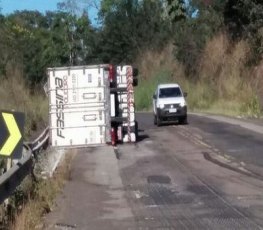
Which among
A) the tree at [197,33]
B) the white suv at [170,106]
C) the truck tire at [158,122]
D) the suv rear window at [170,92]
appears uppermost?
the tree at [197,33]

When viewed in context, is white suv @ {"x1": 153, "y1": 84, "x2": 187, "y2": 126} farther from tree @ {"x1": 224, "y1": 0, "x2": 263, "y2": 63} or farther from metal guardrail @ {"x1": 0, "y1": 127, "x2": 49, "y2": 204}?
metal guardrail @ {"x1": 0, "y1": 127, "x2": 49, "y2": 204}

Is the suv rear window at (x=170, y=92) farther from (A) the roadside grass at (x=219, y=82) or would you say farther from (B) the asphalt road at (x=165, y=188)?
(B) the asphalt road at (x=165, y=188)

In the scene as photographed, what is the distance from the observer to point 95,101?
2694cm

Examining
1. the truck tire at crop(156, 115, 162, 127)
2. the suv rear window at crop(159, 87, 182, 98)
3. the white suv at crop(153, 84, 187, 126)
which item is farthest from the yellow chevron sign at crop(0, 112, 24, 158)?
the suv rear window at crop(159, 87, 182, 98)

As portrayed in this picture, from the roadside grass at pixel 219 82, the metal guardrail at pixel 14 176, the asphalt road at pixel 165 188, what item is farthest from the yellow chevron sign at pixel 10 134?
the roadside grass at pixel 219 82

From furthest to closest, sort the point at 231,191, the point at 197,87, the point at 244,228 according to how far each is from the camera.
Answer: the point at 197,87 < the point at 231,191 < the point at 244,228

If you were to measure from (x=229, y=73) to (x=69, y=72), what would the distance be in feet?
93.0

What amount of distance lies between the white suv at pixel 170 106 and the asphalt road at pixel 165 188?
1060 cm

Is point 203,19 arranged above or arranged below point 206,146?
above

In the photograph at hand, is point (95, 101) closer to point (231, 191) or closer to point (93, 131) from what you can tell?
point (93, 131)

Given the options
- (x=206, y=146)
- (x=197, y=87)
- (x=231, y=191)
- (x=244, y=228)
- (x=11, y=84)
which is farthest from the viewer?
(x=197, y=87)

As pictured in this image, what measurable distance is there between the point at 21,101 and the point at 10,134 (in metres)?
23.0

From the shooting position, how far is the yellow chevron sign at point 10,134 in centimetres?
1141

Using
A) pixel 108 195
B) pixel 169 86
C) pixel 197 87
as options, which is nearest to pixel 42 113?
pixel 169 86
